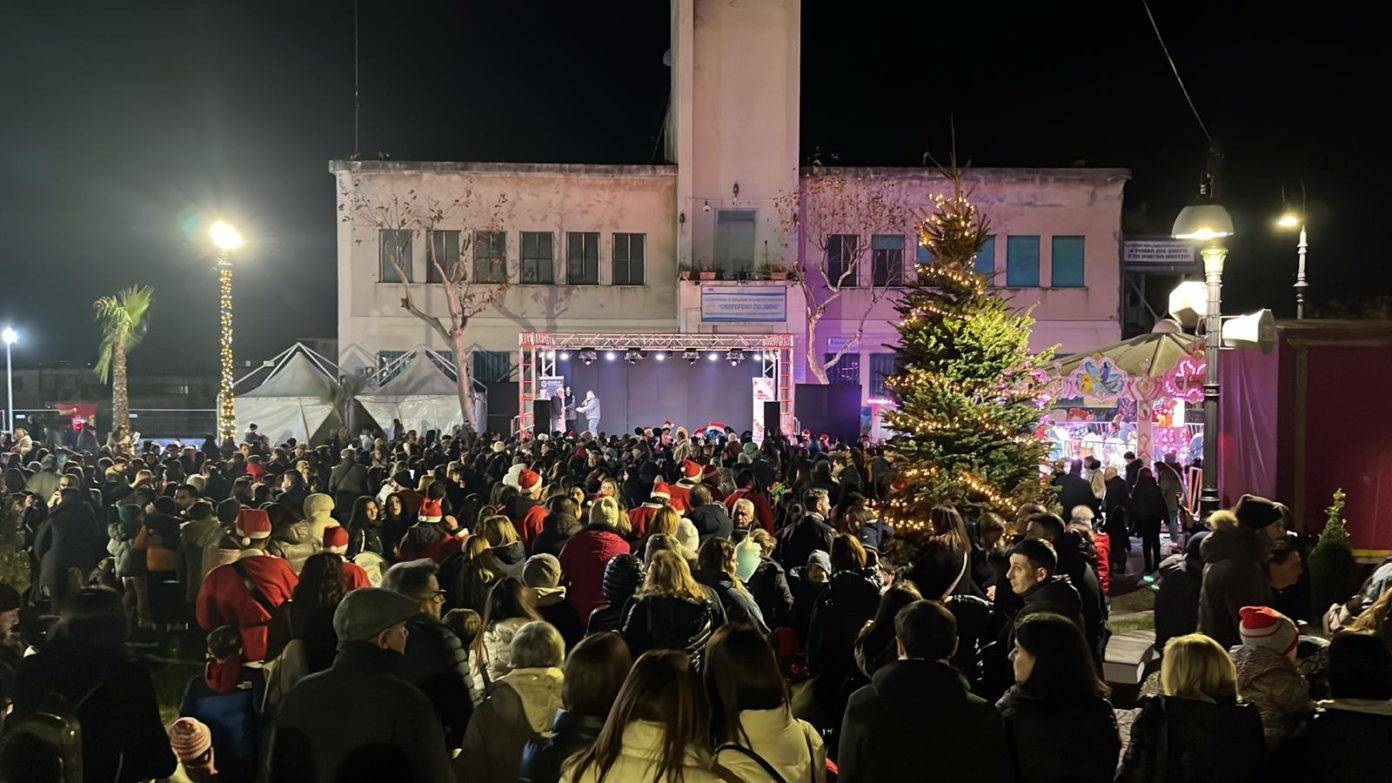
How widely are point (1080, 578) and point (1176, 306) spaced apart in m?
7.07

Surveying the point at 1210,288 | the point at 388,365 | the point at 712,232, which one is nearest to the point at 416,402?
the point at 388,365

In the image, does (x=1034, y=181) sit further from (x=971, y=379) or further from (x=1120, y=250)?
(x=971, y=379)

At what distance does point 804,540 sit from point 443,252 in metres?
27.6

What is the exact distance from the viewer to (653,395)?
35281mm

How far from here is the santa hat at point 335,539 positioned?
256 inches

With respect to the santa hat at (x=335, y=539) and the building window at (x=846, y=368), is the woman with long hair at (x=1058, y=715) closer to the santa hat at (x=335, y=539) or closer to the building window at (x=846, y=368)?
the santa hat at (x=335, y=539)

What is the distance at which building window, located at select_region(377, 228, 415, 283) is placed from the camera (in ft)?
109

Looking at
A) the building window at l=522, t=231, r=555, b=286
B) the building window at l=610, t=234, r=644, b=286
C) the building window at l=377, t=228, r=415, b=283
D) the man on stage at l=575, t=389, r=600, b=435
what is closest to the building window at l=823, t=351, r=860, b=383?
the building window at l=610, t=234, r=644, b=286

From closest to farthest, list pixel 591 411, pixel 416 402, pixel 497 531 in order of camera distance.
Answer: pixel 497 531, pixel 416 402, pixel 591 411

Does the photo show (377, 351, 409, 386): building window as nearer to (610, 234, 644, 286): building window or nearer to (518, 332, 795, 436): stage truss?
(518, 332, 795, 436): stage truss

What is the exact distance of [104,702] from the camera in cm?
382

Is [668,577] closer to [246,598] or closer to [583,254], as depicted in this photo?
[246,598]

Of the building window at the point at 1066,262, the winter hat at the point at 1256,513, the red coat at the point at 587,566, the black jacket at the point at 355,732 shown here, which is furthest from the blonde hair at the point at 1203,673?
the building window at the point at 1066,262

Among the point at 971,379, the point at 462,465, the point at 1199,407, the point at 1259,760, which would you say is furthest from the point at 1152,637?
the point at 1199,407
